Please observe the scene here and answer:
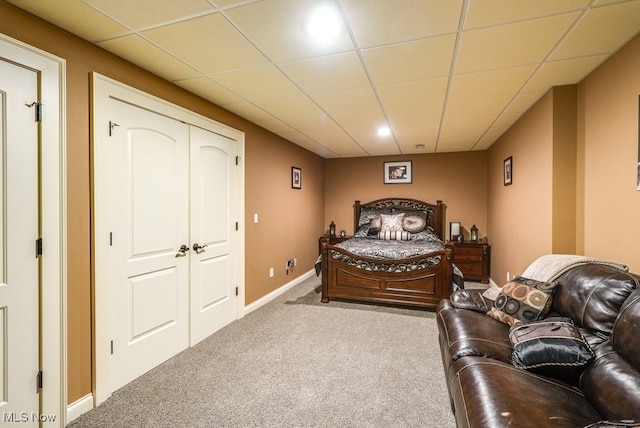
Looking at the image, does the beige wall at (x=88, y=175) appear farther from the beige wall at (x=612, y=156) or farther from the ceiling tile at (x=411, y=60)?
the beige wall at (x=612, y=156)

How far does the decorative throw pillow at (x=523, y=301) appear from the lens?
1.84 metres

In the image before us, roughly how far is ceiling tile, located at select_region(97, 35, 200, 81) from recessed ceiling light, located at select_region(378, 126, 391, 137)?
2392 millimetres

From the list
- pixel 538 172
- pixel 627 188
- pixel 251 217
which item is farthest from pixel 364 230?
pixel 627 188

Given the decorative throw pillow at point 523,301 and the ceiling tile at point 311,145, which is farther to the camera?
the ceiling tile at point 311,145

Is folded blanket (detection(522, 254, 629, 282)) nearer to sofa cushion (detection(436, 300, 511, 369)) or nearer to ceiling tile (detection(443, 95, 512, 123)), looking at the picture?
sofa cushion (detection(436, 300, 511, 369))

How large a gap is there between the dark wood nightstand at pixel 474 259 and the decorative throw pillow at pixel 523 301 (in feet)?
9.88

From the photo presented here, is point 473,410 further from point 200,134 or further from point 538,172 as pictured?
point 200,134

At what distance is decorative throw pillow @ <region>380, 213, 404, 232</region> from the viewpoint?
5.22 m

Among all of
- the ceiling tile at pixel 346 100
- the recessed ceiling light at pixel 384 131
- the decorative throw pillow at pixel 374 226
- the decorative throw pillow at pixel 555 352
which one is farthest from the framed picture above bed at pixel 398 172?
the decorative throw pillow at pixel 555 352

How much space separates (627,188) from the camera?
6.18 feet

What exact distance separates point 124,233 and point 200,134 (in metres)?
1.17

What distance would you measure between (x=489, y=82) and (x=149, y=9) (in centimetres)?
247

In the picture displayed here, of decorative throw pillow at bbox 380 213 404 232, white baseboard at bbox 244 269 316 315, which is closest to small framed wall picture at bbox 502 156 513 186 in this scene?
decorative throw pillow at bbox 380 213 404 232

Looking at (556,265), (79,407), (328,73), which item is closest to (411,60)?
(328,73)
